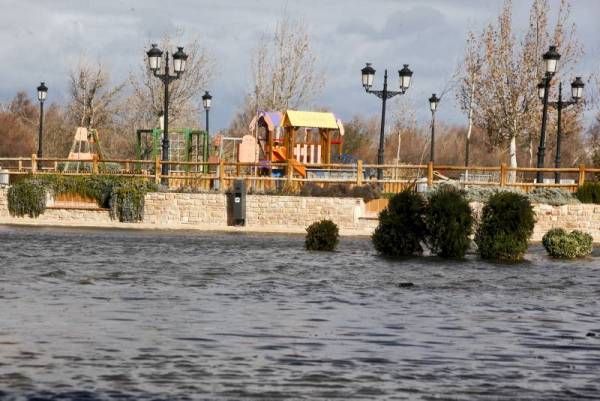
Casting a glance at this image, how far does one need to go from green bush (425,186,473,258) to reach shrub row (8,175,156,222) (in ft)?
47.3

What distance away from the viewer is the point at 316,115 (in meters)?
49.6

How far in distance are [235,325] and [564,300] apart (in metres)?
5.97

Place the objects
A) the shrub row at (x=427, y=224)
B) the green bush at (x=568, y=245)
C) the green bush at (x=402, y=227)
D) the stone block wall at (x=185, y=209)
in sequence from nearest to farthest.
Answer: the shrub row at (x=427, y=224) → the green bush at (x=402, y=227) → the green bush at (x=568, y=245) → the stone block wall at (x=185, y=209)

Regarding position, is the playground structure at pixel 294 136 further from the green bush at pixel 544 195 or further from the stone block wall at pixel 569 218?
the stone block wall at pixel 569 218

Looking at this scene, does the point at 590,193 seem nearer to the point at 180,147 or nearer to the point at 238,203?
the point at 238,203

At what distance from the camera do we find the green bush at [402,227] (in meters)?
25.4

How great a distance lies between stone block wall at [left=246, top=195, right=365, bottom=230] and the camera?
37.1 m

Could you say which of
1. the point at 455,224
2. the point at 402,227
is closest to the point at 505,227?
the point at 455,224

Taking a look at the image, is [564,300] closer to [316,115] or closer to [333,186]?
[333,186]

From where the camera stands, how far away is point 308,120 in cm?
4859

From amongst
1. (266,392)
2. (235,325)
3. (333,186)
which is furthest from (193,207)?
(266,392)

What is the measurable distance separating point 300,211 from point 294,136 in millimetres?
12361

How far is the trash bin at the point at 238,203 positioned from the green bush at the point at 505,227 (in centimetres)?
1223

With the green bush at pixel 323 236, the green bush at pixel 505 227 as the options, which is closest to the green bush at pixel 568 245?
the green bush at pixel 505 227
